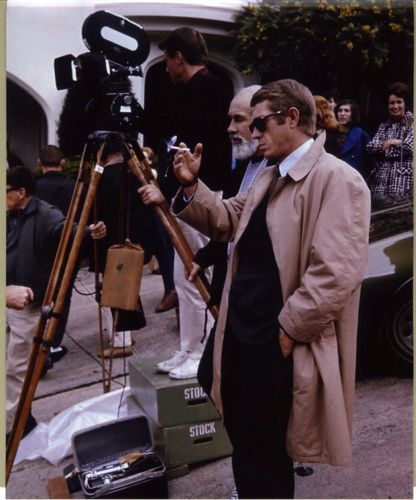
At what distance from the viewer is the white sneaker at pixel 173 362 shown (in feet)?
10.6

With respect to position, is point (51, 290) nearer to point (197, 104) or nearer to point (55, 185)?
point (197, 104)

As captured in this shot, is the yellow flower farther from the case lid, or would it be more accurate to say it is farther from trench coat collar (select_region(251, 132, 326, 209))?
the case lid

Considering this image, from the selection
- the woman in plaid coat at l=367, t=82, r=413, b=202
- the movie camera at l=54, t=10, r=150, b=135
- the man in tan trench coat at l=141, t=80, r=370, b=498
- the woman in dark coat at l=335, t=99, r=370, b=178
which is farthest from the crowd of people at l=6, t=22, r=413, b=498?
the woman in dark coat at l=335, t=99, r=370, b=178

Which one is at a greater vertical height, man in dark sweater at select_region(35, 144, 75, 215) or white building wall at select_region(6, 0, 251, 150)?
white building wall at select_region(6, 0, 251, 150)

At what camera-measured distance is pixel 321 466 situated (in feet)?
9.86

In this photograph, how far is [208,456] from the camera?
3.11 metres

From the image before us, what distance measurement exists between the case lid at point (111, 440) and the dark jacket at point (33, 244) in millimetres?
757

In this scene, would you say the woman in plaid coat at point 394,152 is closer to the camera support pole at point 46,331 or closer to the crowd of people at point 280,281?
the crowd of people at point 280,281

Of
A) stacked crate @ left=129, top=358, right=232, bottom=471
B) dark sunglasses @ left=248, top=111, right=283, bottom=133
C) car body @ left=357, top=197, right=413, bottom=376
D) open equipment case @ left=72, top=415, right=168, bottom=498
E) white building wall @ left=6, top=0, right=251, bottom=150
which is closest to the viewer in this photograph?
dark sunglasses @ left=248, top=111, right=283, bottom=133

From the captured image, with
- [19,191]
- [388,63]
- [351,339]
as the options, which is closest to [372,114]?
[388,63]

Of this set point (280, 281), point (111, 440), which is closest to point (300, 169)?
point (280, 281)

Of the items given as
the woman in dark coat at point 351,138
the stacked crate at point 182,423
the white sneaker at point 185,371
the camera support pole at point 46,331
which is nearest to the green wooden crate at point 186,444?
the stacked crate at point 182,423

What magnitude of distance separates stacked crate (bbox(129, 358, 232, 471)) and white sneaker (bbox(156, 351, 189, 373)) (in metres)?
0.08

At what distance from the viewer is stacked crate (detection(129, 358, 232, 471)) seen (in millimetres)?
3031
